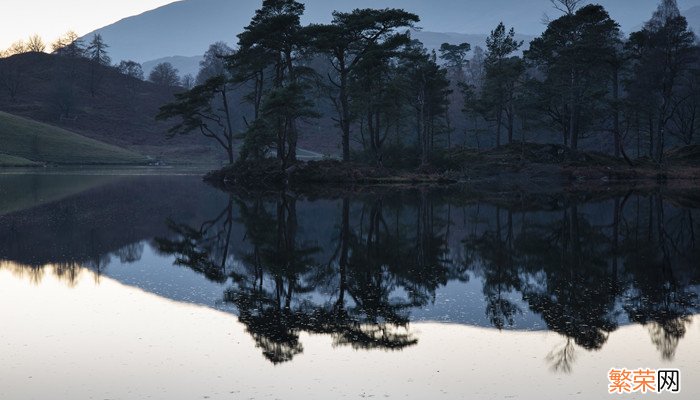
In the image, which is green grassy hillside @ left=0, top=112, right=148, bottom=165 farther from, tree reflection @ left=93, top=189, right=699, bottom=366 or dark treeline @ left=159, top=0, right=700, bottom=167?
tree reflection @ left=93, top=189, right=699, bottom=366

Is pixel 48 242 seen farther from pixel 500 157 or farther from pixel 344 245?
pixel 500 157

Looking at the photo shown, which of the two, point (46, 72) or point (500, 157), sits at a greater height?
point (46, 72)

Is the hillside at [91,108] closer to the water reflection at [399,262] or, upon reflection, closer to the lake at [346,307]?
the water reflection at [399,262]

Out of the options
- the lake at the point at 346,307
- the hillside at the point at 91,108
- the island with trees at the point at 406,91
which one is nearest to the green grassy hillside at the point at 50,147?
the hillside at the point at 91,108

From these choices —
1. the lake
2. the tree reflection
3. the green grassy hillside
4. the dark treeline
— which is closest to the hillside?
the green grassy hillside

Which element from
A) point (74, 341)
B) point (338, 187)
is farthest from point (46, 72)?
point (74, 341)

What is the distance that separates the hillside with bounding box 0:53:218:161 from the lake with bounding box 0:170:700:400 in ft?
437

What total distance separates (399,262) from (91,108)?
178 meters

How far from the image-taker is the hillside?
15810 cm

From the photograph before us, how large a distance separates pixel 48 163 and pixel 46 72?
93.0 m

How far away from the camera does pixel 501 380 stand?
980 centimetres

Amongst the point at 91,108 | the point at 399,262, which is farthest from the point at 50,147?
the point at 399,262

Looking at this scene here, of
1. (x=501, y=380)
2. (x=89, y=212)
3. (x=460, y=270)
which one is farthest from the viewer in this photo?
(x=89, y=212)

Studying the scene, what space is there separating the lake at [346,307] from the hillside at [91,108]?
133m
